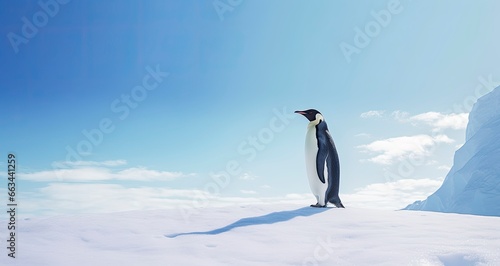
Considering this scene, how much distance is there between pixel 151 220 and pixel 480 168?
48.0 metres

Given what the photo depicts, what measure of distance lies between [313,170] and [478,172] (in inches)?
1716

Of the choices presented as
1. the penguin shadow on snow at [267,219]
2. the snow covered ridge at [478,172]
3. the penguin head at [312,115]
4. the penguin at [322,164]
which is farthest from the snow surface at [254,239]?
the snow covered ridge at [478,172]

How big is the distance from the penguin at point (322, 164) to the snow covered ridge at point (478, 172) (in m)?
40.4

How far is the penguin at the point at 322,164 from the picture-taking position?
302 inches

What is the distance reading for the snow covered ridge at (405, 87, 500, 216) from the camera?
4234cm

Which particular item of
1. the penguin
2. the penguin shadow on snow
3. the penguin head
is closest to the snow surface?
the penguin shadow on snow

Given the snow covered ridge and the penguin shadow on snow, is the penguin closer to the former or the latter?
the penguin shadow on snow

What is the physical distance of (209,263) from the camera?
11.4 ft

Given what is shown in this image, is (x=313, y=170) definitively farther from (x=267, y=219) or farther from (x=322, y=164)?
(x=267, y=219)

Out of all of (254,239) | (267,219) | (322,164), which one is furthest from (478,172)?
(254,239)

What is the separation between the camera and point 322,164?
770cm

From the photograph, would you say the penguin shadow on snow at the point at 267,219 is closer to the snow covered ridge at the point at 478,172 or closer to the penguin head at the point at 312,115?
the penguin head at the point at 312,115

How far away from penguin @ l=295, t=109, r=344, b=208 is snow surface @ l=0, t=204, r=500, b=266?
5.58ft

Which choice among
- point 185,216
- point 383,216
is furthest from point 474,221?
point 185,216
